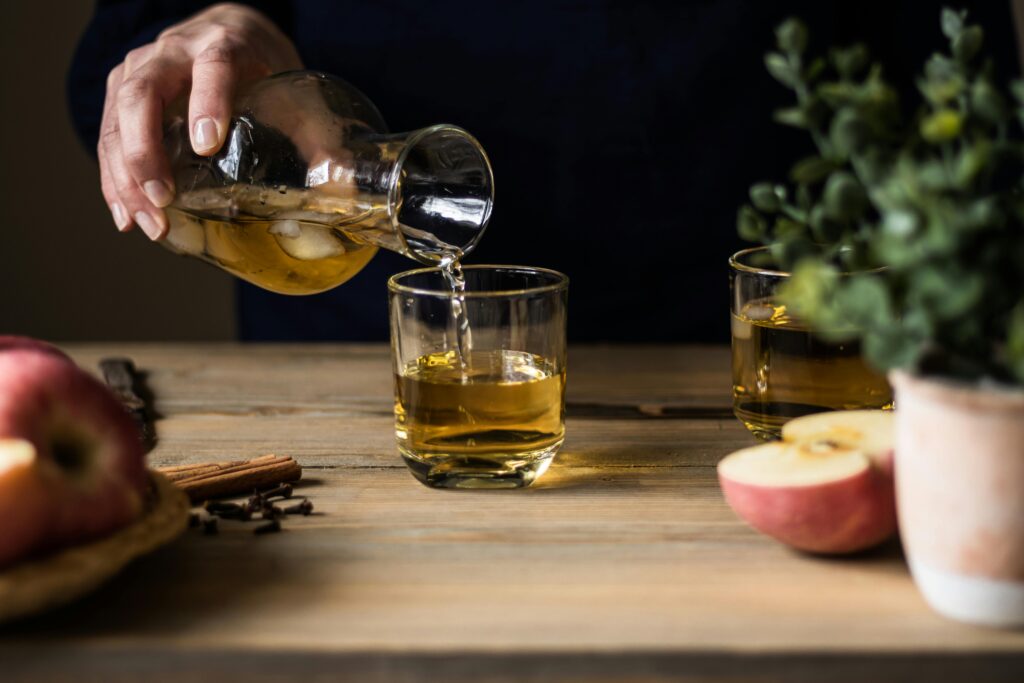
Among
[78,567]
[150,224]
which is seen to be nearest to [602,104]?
[150,224]

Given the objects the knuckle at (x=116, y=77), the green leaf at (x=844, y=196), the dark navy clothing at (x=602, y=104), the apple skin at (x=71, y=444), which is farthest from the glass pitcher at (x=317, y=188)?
the dark navy clothing at (x=602, y=104)

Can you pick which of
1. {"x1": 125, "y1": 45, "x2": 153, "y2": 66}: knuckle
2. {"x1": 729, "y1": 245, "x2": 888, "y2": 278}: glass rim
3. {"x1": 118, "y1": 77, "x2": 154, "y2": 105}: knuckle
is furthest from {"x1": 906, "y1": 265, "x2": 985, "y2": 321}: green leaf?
{"x1": 125, "y1": 45, "x2": 153, "y2": 66}: knuckle

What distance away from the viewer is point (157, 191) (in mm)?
1096

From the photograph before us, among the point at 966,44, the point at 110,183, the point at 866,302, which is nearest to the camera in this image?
the point at 866,302

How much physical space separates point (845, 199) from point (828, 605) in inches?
10.4

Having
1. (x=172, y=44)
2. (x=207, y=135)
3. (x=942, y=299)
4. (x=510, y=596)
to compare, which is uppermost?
(x=172, y=44)

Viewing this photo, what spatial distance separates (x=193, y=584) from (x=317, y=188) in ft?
1.35

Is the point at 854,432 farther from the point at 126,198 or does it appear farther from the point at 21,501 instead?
the point at 126,198

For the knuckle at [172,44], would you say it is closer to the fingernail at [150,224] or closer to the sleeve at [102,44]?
the fingernail at [150,224]

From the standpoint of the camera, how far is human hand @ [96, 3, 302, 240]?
3.60ft

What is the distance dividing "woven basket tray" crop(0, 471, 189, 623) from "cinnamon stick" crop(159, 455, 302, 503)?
0.15 m

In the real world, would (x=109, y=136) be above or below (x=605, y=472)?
above

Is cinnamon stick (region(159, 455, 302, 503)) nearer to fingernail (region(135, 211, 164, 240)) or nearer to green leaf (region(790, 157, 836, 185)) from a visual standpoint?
fingernail (region(135, 211, 164, 240))

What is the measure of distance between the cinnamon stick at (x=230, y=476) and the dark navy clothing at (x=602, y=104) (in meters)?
0.75
